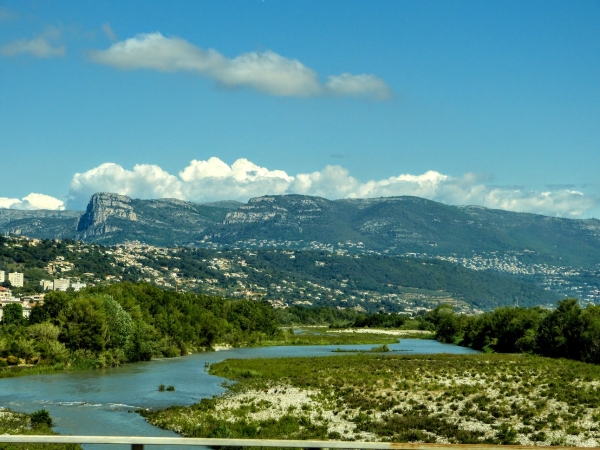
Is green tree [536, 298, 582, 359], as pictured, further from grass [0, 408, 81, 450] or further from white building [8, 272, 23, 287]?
white building [8, 272, 23, 287]

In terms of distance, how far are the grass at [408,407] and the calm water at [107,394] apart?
2025 millimetres

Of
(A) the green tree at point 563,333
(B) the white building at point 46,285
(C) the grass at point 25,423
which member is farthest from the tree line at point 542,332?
(B) the white building at point 46,285

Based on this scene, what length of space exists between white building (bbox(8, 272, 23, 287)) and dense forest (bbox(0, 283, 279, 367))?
90.5m

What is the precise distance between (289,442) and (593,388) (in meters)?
40.5

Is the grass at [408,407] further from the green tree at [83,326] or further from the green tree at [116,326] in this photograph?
the green tree at [116,326]

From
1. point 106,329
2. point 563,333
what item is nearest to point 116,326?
point 106,329

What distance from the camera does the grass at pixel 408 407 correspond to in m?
29.4

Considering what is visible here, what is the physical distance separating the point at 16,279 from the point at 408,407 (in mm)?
168146

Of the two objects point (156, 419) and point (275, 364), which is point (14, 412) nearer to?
point (156, 419)

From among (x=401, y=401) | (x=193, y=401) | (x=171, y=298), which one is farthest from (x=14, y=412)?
(x=171, y=298)

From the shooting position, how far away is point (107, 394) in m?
45.6

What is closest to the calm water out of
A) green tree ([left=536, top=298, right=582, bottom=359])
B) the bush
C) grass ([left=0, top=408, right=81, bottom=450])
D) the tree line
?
the bush

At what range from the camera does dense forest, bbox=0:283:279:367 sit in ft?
215

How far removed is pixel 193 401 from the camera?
4228 centimetres
